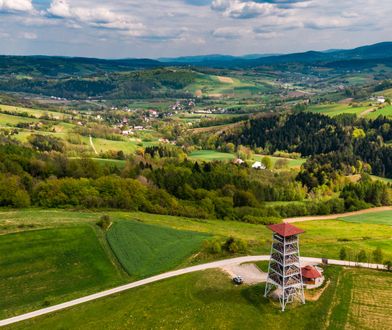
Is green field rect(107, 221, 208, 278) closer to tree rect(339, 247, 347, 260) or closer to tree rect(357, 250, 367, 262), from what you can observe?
tree rect(339, 247, 347, 260)

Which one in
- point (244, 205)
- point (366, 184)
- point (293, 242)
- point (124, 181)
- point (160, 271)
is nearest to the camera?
point (293, 242)

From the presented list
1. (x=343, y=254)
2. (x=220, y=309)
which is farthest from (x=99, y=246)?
(x=343, y=254)

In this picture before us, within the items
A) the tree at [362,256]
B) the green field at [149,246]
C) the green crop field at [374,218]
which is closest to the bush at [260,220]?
the green crop field at [374,218]

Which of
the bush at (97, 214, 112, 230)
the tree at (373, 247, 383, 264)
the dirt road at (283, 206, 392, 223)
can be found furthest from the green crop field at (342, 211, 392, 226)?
the bush at (97, 214, 112, 230)

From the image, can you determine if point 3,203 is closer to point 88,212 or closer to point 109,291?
point 88,212

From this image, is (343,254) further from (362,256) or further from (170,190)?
(170,190)

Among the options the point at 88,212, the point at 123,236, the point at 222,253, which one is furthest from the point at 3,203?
the point at 222,253
